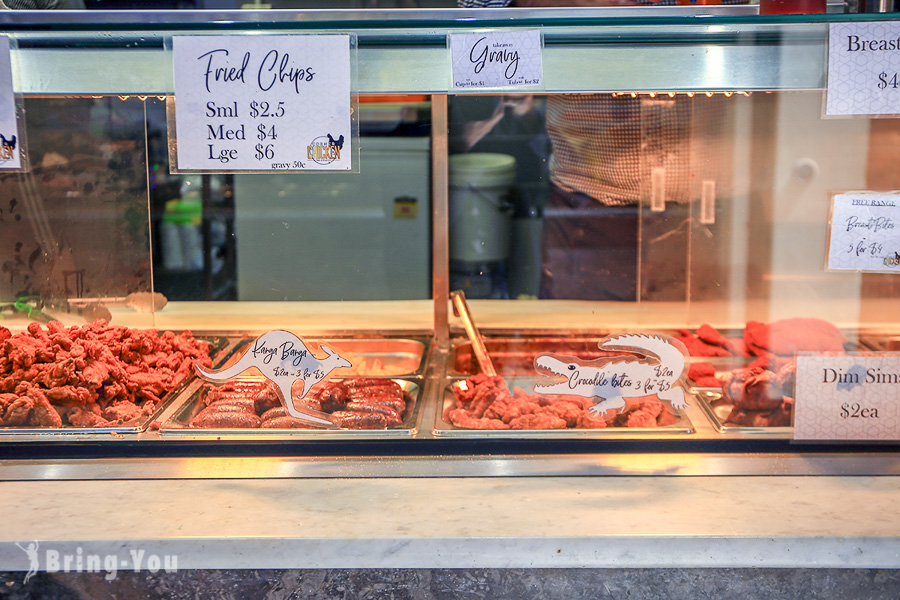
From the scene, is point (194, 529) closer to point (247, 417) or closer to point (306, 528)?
point (306, 528)

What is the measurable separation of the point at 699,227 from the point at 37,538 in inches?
58.8

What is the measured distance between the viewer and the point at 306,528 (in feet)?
3.12

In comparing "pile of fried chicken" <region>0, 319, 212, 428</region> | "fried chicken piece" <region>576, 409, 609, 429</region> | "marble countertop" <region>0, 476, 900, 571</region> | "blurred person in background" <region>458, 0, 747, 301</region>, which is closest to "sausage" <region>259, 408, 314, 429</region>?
"marble countertop" <region>0, 476, 900, 571</region>

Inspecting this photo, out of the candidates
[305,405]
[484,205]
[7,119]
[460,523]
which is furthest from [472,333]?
[484,205]

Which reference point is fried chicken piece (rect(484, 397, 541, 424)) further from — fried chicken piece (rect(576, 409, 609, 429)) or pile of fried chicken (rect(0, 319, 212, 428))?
pile of fried chicken (rect(0, 319, 212, 428))

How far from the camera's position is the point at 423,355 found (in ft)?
5.43

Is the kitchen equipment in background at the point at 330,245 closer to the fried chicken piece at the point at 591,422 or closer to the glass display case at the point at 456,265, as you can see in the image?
the glass display case at the point at 456,265

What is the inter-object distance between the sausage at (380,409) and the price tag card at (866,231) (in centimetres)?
72

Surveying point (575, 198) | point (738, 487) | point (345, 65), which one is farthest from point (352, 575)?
point (575, 198)

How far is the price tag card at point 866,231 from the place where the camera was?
1.09 metres

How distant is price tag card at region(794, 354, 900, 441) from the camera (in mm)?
1103

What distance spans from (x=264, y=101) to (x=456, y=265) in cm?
88

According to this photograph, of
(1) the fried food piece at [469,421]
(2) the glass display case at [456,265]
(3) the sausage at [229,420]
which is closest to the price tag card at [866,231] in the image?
(2) the glass display case at [456,265]

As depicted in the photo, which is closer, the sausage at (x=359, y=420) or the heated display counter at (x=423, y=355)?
the heated display counter at (x=423, y=355)
